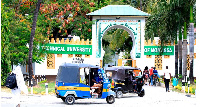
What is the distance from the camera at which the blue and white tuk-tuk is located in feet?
61.2

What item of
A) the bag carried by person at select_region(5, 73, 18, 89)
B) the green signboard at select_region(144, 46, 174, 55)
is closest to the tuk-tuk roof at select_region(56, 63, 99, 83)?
the bag carried by person at select_region(5, 73, 18, 89)

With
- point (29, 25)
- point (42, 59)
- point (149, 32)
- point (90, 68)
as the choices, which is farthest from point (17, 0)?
point (90, 68)

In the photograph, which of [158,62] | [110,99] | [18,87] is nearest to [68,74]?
[110,99]

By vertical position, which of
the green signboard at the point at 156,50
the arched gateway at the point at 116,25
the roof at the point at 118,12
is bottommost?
the green signboard at the point at 156,50

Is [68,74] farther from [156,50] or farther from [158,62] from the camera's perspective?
[158,62]

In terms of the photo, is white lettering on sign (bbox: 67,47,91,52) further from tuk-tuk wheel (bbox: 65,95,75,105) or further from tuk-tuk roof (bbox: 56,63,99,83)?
tuk-tuk wheel (bbox: 65,95,75,105)

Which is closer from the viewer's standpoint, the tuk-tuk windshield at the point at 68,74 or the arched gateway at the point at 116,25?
the tuk-tuk windshield at the point at 68,74

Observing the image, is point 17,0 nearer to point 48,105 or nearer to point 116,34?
→ point 116,34

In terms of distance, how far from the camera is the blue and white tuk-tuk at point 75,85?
18.7m

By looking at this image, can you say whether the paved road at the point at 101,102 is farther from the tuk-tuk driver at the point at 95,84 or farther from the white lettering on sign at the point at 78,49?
the white lettering on sign at the point at 78,49

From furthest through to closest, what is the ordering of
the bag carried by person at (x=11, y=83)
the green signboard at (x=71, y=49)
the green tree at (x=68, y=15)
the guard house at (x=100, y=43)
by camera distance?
the green signboard at (x=71, y=49), the guard house at (x=100, y=43), the green tree at (x=68, y=15), the bag carried by person at (x=11, y=83)

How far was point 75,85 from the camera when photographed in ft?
61.9

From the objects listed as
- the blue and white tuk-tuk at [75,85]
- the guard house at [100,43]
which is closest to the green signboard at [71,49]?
the guard house at [100,43]

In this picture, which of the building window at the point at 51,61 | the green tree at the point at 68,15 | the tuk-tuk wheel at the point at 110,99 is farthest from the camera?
the building window at the point at 51,61
